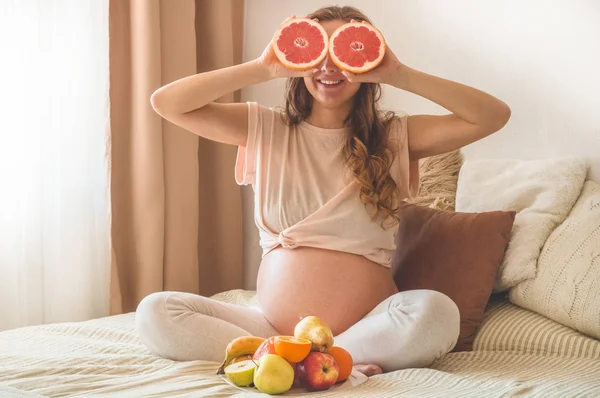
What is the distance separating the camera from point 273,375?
162 cm

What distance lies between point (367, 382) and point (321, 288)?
0.32 m

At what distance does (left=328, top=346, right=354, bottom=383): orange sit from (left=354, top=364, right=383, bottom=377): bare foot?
0.10m

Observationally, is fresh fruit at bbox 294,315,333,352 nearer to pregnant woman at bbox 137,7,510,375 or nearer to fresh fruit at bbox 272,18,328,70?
pregnant woman at bbox 137,7,510,375

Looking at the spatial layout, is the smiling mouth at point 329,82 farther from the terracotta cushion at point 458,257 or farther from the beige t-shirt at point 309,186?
the terracotta cushion at point 458,257

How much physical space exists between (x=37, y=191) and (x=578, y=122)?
5.86 feet

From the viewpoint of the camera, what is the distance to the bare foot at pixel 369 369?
6.03 feet

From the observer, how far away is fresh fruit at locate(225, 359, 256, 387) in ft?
5.52

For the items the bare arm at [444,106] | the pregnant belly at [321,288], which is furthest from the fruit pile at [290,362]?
the bare arm at [444,106]

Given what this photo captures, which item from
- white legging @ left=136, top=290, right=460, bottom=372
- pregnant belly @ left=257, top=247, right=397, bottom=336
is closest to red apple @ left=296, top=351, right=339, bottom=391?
white legging @ left=136, top=290, right=460, bottom=372

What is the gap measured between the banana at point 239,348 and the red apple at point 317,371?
5.3 inches

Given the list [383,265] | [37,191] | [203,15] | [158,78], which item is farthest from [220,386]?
[203,15]

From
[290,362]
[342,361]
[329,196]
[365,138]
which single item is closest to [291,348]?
[290,362]

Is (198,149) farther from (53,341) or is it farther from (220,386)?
(220,386)

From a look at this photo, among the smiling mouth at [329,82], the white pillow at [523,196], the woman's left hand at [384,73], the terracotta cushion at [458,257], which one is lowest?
the terracotta cushion at [458,257]
